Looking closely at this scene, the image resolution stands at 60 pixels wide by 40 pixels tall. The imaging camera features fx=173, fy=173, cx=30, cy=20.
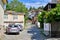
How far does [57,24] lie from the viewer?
2564cm

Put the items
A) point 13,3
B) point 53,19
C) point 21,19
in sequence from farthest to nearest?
point 13,3
point 21,19
point 53,19

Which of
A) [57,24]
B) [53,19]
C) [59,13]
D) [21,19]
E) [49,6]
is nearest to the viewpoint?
[59,13]

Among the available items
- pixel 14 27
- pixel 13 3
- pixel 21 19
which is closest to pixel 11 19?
pixel 21 19

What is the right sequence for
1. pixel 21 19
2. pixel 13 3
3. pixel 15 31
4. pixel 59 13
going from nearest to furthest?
pixel 59 13
pixel 15 31
pixel 21 19
pixel 13 3

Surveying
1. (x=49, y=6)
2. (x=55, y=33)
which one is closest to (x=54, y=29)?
(x=55, y=33)

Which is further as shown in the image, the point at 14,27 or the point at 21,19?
the point at 21,19

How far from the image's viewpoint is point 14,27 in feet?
98.6

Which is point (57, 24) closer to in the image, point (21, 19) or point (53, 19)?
point (53, 19)

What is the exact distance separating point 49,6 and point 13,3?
4573 centimetres

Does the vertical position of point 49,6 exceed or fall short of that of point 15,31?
it exceeds it

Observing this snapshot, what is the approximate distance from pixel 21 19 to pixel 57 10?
24829 mm

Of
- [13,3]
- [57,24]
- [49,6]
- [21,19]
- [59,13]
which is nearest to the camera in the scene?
[59,13]

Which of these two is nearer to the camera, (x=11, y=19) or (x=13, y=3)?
(x=11, y=19)

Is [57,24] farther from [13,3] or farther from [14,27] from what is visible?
[13,3]
